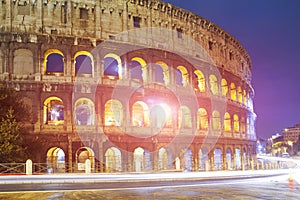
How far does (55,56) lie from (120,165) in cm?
1789

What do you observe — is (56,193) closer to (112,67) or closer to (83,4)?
(83,4)

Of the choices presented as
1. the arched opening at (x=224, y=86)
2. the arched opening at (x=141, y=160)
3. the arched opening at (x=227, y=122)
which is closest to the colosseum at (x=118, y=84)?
the arched opening at (x=141, y=160)

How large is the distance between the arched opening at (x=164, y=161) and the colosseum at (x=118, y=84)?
106mm

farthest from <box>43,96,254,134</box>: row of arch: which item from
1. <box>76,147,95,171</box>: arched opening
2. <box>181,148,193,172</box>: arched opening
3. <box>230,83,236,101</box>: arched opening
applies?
<box>181,148,193,172</box>: arched opening

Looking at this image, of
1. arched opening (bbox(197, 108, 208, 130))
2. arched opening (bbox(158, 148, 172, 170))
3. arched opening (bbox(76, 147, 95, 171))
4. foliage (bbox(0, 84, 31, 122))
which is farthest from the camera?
arched opening (bbox(197, 108, 208, 130))

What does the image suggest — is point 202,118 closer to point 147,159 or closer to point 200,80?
point 200,80

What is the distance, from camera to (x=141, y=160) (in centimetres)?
2505

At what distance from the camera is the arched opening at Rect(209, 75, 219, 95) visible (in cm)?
3096

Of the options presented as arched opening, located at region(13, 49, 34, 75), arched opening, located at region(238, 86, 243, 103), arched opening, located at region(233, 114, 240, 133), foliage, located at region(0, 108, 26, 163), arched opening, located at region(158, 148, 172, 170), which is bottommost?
arched opening, located at region(158, 148, 172, 170)

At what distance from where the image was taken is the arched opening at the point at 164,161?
25.0 m

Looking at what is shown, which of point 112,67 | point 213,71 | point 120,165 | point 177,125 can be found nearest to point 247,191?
point 120,165

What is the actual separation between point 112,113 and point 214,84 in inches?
419

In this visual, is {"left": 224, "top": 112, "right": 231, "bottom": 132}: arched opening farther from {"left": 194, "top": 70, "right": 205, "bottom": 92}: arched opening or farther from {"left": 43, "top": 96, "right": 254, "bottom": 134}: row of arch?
{"left": 194, "top": 70, "right": 205, "bottom": 92}: arched opening

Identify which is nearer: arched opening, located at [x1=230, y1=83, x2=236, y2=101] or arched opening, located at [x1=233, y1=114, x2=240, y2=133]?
arched opening, located at [x1=233, y1=114, x2=240, y2=133]
